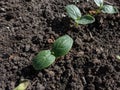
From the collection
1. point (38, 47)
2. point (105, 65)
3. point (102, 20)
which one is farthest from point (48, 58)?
point (102, 20)

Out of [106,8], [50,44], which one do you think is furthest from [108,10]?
[50,44]

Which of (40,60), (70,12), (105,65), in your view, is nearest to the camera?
(40,60)

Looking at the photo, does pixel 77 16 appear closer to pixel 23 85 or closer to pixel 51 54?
pixel 51 54

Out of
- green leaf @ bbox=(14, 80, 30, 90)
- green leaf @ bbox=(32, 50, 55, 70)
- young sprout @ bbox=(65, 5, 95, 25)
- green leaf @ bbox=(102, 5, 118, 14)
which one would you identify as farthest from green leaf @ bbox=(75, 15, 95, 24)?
green leaf @ bbox=(14, 80, 30, 90)

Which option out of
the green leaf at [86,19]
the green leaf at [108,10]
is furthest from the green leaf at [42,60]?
the green leaf at [108,10]

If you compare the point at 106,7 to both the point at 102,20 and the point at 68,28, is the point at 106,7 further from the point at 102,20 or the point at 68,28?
the point at 68,28

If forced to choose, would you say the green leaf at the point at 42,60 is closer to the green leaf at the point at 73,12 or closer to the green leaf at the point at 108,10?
the green leaf at the point at 73,12

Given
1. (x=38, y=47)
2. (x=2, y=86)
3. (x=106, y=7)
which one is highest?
(x=106, y=7)
